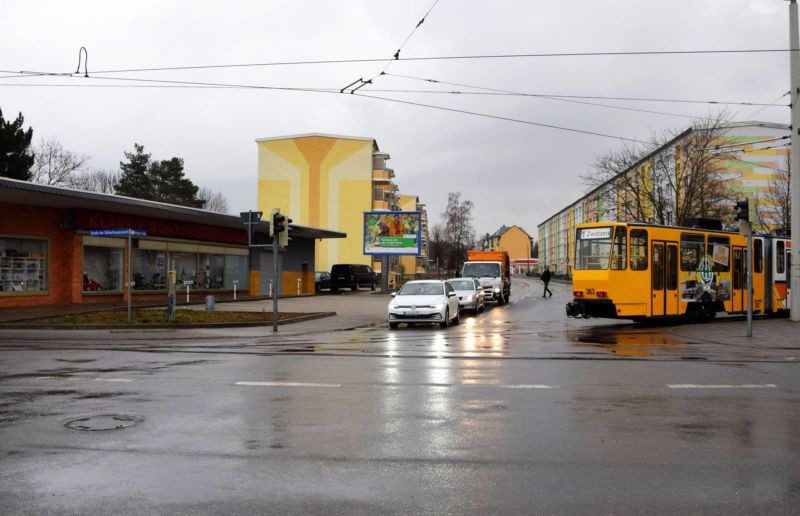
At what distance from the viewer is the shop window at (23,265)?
25.2 m

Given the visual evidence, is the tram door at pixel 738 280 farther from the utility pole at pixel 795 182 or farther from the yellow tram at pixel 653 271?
the utility pole at pixel 795 182

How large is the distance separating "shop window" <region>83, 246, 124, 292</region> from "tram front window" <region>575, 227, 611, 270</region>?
66.5 feet

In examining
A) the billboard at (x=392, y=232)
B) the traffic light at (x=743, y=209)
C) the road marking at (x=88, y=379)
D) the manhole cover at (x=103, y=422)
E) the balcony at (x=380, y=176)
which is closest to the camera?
the manhole cover at (x=103, y=422)

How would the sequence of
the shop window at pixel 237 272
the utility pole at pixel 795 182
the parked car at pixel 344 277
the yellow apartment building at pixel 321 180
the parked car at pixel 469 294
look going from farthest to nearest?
the yellow apartment building at pixel 321 180, the parked car at pixel 344 277, the shop window at pixel 237 272, the parked car at pixel 469 294, the utility pole at pixel 795 182

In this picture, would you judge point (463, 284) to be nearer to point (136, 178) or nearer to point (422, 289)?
point (422, 289)

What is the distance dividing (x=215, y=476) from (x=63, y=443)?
6.00 feet

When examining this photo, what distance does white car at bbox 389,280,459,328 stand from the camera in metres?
20.3

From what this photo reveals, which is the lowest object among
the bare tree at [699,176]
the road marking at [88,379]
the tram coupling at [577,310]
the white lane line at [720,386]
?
the road marking at [88,379]

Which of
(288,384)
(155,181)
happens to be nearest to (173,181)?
→ (155,181)

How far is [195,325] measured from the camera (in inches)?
759

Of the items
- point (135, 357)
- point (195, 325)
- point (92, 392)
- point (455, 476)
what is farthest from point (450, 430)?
point (195, 325)

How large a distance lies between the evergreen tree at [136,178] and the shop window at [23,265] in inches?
1894

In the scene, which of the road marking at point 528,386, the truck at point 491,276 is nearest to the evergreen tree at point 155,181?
the truck at point 491,276

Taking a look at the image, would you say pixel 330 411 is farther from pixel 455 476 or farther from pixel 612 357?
pixel 612 357
